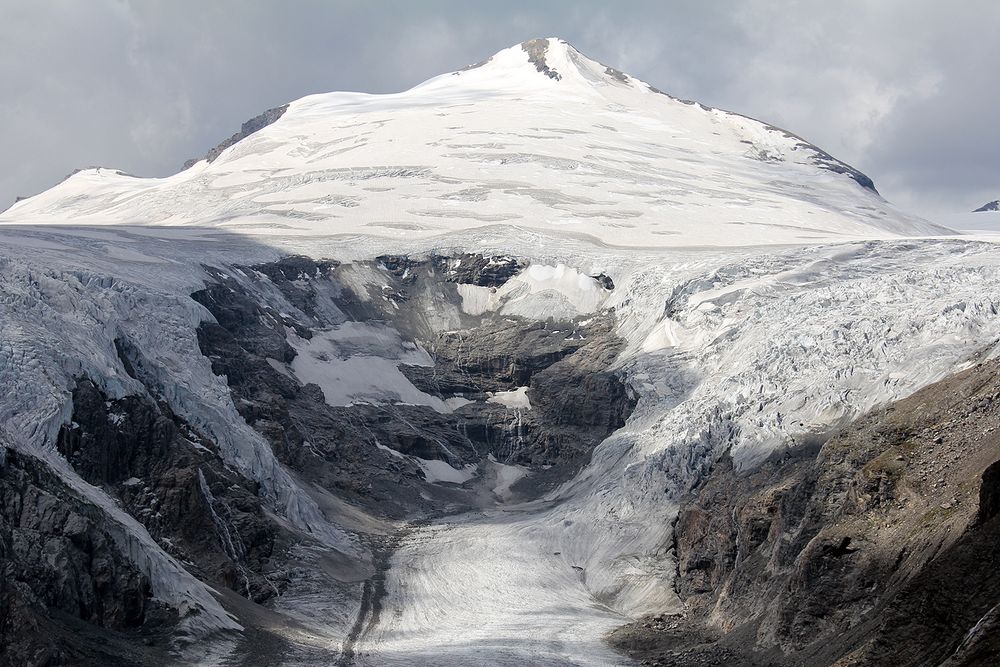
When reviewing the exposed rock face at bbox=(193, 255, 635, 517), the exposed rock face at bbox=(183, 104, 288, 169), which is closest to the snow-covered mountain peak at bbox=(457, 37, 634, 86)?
the exposed rock face at bbox=(183, 104, 288, 169)

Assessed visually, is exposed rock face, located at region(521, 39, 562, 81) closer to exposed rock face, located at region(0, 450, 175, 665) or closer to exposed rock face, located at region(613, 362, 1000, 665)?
exposed rock face, located at region(613, 362, 1000, 665)

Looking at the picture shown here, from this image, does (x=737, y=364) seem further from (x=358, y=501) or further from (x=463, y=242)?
(x=463, y=242)

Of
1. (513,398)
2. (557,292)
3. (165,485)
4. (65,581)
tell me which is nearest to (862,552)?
(65,581)

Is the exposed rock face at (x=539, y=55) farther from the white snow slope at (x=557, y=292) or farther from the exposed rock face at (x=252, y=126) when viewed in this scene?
the exposed rock face at (x=252, y=126)

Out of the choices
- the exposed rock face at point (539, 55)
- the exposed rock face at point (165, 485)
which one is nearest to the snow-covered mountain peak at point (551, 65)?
the exposed rock face at point (539, 55)

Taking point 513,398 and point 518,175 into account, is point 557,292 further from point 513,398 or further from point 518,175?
point 518,175

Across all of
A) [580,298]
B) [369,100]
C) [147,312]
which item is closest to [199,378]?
[147,312]
